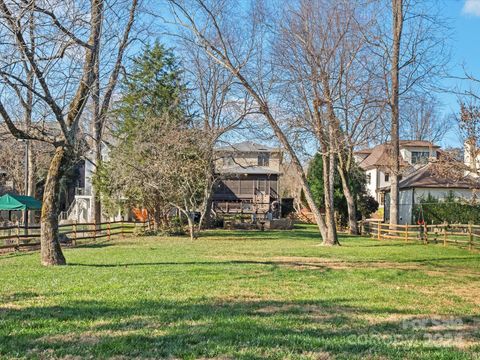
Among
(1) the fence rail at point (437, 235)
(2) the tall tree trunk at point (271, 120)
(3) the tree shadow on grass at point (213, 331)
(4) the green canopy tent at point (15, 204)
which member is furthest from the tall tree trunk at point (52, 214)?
(1) the fence rail at point (437, 235)

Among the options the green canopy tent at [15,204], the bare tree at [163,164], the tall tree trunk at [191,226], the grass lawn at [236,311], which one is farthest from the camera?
the bare tree at [163,164]

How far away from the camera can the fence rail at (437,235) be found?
21.3 meters

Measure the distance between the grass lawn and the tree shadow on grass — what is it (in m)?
0.01

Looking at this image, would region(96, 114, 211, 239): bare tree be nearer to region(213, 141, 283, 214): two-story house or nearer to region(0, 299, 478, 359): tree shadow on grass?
region(0, 299, 478, 359): tree shadow on grass

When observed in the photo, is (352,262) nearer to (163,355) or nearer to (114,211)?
(163,355)

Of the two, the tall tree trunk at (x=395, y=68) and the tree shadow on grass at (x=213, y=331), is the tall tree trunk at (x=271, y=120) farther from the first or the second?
the tree shadow on grass at (x=213, y=331)

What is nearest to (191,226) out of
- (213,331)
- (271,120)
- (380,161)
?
(271,120)

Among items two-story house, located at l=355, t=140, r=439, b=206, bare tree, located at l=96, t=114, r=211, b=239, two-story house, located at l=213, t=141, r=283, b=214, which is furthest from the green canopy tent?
two-story house, located at l=355, t=140, r=439, b=206

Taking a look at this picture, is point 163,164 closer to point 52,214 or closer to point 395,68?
point 395,68

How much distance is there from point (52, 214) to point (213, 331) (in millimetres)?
8169

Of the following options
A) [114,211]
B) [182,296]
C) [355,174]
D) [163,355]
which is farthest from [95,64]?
[355,174]

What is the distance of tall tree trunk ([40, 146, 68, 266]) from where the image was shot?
505 inches

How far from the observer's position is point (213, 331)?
602 cm

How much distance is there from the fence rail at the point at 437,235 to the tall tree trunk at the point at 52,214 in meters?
16.0
